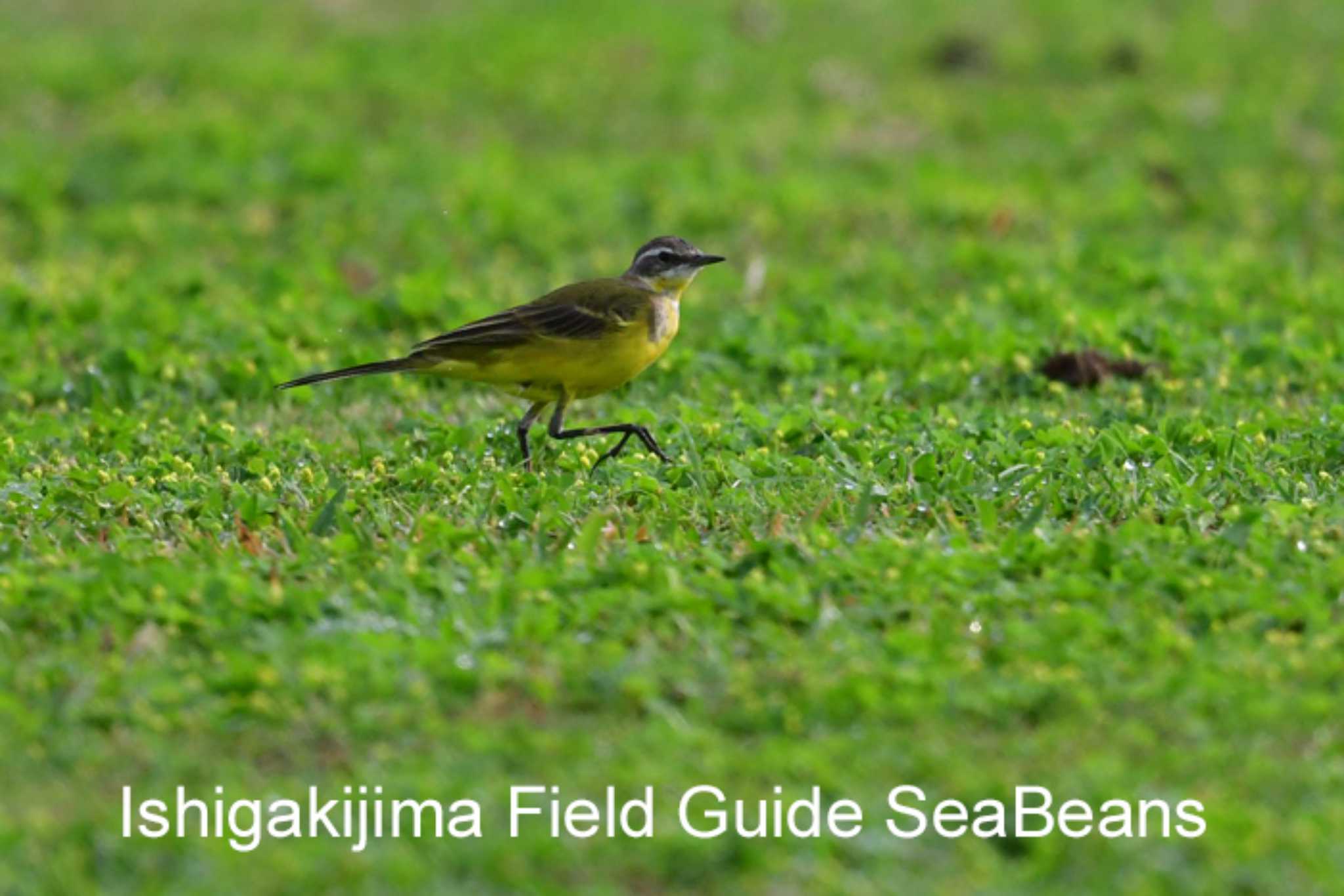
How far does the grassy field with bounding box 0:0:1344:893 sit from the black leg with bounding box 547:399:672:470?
0.33 feet

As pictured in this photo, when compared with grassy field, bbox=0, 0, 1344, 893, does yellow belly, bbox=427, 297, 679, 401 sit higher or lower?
higher

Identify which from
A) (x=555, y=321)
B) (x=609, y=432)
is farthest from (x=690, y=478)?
(x=555, y=321)

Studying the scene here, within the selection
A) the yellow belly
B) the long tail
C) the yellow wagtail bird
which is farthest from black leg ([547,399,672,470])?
the long tail

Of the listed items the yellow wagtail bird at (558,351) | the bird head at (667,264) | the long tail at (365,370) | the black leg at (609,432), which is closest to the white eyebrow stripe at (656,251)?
the bird head at (667,264)

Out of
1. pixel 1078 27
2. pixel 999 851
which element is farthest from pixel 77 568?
pixel 1078 27

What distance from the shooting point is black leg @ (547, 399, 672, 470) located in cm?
752

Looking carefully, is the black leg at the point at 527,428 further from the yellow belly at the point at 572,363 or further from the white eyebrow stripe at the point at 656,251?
the white eyebrow stripe at the point at 656,251

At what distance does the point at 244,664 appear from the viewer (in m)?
5.42

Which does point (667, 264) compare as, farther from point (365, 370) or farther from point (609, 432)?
point (365, 370)

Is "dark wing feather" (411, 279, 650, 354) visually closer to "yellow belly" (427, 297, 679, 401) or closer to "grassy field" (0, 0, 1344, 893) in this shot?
"yellow belly" (427, 297, 679, 401)

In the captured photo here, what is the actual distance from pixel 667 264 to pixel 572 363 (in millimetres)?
748

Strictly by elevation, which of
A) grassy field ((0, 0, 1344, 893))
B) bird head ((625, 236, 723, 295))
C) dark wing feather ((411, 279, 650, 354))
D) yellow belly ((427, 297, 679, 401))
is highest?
bird head ((625, 236, 723, 295))

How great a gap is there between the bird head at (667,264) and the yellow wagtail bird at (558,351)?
0.25 m

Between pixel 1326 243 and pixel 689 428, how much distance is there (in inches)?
225
